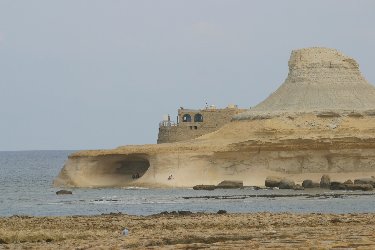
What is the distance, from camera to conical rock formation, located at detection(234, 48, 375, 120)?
271ft

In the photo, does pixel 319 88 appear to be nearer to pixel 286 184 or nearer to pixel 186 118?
pixel 286 184

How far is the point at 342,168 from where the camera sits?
75125 millimetres

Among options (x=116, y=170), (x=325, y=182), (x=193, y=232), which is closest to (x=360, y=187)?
(x=325, y=182)

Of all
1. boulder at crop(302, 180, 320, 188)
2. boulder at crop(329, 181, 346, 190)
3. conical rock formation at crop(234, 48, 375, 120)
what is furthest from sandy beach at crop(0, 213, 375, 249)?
conical rock formation at crop(234, 48, 375, 120)

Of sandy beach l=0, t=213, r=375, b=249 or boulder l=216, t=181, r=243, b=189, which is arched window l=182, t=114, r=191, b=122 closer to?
boulder l=216, t=181, r=243, b=189

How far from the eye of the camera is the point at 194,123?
94.2m

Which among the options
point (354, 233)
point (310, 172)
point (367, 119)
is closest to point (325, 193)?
point (310, 172)

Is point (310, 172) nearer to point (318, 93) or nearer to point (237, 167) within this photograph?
point (237, 167)

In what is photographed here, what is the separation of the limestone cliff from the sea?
3490 mm

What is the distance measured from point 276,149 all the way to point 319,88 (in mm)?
11011

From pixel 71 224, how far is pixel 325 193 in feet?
96.6

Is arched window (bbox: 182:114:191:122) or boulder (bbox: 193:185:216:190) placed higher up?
arched window (bbox: 182:114:191:122)

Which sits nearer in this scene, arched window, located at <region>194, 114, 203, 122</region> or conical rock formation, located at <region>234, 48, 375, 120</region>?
conical rock formation, located at <region>234, 48, 375, 120</region>

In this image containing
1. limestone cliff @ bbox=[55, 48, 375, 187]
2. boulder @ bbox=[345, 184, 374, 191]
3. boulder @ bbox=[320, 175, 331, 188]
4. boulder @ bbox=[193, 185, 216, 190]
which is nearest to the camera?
boulder @ bbox=[345, 184, 374, 191]
